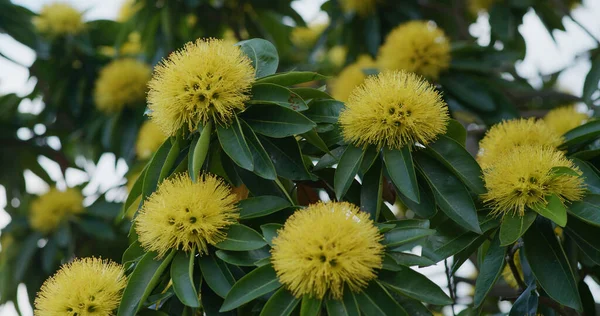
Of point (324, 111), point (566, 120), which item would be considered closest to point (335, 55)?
point (566, 120)

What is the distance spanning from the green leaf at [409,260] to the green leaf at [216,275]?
0.40 m

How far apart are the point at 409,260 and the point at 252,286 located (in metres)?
0.37

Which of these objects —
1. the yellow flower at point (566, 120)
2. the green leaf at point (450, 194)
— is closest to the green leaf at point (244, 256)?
the green leaf at point (450, 194)

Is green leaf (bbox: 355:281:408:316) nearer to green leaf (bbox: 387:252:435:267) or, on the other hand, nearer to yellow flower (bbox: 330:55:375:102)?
green leaf (bbox: 387:252:435:267)

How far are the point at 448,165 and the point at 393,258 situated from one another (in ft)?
1.14

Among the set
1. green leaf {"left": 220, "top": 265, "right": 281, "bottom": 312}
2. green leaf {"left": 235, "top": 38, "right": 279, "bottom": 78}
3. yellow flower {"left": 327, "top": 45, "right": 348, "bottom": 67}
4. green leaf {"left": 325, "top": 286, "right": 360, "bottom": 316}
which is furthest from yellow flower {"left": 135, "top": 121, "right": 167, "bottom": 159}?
green leaf {"left": 325, "top": 286, "right": 360, "bottom": 316}

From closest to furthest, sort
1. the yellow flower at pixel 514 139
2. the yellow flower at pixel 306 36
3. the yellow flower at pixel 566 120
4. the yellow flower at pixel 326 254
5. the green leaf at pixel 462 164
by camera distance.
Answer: the yellow flower at pixel 326 254, the green leaf at pixel 462 164, the yellow flower at pixel 514 139, the yellow flower at pixel 566 120, the yellow flower at pixel 306 36

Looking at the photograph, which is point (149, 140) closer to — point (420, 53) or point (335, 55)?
point (420, 53)

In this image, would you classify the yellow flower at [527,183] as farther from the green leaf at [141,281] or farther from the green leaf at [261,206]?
the green leaf at [141,281]

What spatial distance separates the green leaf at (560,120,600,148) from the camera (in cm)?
235

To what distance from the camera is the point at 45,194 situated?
4340 millimetres

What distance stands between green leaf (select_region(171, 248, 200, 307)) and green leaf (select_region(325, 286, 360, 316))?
0.31 m

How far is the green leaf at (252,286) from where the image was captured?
1723 mm

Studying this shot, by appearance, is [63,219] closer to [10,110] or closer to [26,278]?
[26,278]
